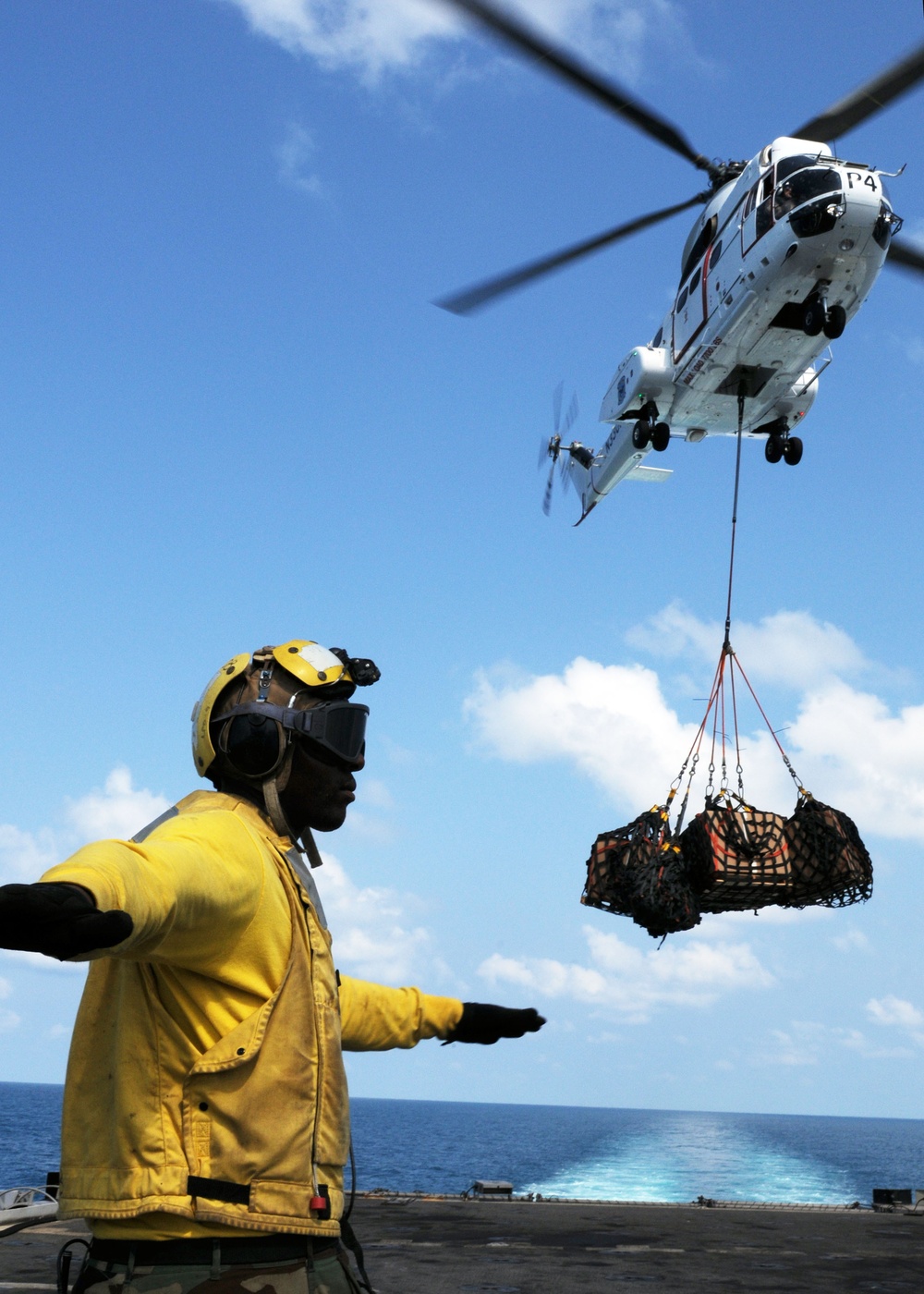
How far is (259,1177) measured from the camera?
9.92ft

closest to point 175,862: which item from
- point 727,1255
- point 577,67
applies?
point 727,1255

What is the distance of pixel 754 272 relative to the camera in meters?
15.3

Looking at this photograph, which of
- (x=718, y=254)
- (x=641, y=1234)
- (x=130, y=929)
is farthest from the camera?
(x=718, y=254)

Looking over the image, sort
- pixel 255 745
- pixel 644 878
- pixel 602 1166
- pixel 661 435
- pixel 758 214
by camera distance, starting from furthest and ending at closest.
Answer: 1. pixel 602 1166
2. pixel 661 435
3. pixel 758 214
4. pixel 644 878
5. pixel 255 745

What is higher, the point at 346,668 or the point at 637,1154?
the point at 346,668

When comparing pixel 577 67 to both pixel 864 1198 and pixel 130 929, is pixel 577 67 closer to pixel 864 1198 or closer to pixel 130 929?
pixel 130 929

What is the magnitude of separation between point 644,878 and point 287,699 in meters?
6.47

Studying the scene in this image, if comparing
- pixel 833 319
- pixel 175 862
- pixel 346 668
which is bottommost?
pixel 175 862

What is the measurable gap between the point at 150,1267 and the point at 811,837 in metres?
7.88

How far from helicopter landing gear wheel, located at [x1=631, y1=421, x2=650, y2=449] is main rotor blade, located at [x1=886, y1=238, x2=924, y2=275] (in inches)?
155

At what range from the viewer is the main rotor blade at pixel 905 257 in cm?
1645

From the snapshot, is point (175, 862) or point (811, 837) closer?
point (175, 862)

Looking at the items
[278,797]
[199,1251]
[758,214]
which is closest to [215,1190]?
[199,1251]

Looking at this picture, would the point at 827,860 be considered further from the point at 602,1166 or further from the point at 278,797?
the point at 602,1166
